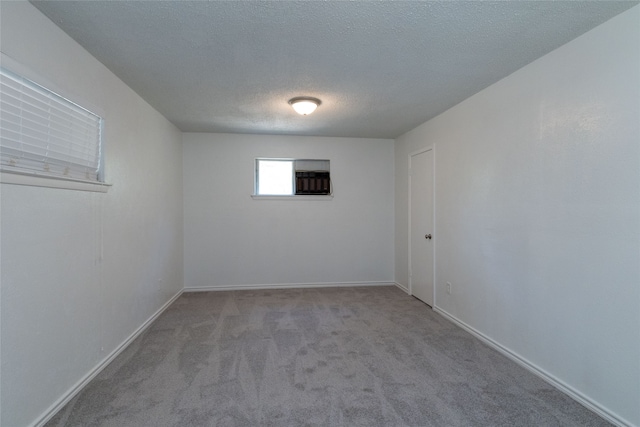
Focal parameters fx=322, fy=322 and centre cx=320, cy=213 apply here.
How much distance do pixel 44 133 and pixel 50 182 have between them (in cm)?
30

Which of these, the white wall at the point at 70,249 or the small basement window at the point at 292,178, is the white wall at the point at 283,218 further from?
the white wall at the point at 70,249

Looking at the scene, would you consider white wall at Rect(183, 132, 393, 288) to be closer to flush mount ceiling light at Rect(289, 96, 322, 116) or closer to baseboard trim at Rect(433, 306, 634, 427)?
flush mount ceiling light at Rect(289, 96, 322, 116)

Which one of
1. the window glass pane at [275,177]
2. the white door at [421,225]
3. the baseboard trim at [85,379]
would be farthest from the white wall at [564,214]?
the baseboard trim at [85,379]

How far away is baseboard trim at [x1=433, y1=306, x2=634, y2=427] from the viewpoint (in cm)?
192

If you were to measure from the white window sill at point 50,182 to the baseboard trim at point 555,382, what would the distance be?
3595mm

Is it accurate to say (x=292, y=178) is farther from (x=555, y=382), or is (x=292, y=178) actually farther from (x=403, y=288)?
(x=555, y=382)

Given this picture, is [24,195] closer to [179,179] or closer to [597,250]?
[179,179]

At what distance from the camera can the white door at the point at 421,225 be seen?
4188 mm

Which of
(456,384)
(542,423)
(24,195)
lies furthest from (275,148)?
(542,423)

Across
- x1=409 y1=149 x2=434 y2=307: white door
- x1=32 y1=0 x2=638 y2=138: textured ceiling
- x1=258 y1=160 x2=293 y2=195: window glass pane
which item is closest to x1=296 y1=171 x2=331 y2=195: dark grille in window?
x1=258 y1=160 x2=293 y2=195: window glass pane

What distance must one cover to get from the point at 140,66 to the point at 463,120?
3104 millimetres

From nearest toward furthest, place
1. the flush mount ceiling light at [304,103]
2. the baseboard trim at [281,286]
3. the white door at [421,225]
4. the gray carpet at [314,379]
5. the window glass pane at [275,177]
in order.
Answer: the gray carpet at [314,379] < the flush mount ceiling light at [304,103] < the white door at [421,225] < the baseboard trim at [281,286] < the window glass pane at [275,177]

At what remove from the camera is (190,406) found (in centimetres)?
208

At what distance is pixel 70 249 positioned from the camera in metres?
2.15
